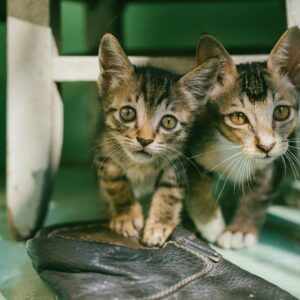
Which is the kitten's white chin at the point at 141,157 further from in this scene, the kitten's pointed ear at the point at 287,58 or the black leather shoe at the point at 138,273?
the kitten's pointed ear at the point at 287,58

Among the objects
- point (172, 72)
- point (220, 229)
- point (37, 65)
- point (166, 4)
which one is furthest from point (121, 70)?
point (166, 4)

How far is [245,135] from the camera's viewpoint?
1211 millimetres

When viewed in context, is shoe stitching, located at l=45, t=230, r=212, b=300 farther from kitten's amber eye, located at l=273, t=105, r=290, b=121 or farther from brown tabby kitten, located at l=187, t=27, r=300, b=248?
kitten's amber eye, located at l=273, t=105, r=290, b=121

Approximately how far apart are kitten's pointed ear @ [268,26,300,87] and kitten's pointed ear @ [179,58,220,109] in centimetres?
16

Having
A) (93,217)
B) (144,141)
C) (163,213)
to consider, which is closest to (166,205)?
(163,213)

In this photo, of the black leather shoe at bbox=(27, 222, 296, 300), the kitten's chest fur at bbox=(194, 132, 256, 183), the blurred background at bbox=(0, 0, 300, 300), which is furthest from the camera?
the blurred background at bbox=(0, 0, 300, 300)

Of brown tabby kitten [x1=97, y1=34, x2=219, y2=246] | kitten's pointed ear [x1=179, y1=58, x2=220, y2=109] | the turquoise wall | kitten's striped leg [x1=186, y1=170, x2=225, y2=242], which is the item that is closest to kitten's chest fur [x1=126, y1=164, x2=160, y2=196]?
brown tabby kitten [x1=97, y1=34, x2=219, y2=246]

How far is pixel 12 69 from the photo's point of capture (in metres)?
1.34

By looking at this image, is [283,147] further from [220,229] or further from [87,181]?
[87,181]

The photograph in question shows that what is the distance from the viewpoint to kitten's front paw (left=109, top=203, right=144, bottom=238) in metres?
1.30

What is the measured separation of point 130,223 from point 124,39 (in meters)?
1.31

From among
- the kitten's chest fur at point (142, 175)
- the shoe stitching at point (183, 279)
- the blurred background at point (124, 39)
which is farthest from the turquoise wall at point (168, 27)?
the shoe stitching at point (183, 279)

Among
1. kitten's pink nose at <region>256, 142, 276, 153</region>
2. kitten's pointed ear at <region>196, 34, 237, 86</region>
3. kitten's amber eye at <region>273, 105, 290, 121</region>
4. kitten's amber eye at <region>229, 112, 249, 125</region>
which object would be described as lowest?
kitten's pink nose at <region>256, 142, 276, 153</region>

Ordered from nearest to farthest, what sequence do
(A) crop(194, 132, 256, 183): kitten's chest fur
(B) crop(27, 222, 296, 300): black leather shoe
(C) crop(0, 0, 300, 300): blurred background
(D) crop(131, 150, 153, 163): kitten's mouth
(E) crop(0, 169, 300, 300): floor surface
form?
(B) crop(27, 222, 296, 300): black leather shoe, (E) crop(0, 169, 300, 300): floor surface, (D) crop(131, 150, 153, 163): kitten's mouth, (A) crop(194, 132, 256, 183): kitten's chest fur, (C) crop(0, 0, 300, 300): blurred background
